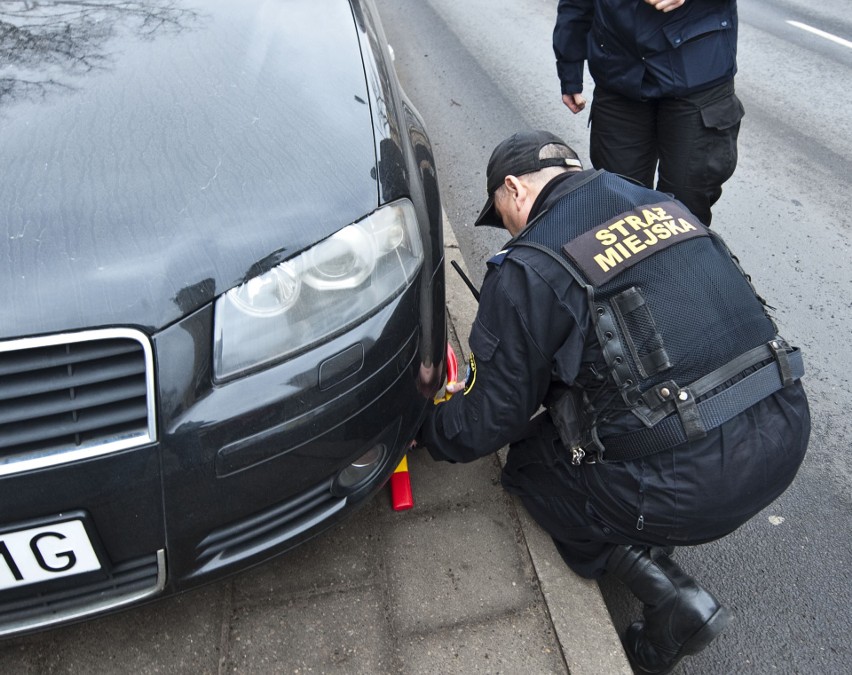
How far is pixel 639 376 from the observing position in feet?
5.13

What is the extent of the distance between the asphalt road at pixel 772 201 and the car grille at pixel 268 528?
88 cm

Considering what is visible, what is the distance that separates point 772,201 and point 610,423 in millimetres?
2802

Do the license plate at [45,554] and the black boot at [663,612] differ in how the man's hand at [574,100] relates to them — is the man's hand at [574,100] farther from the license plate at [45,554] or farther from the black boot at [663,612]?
the license plate at [45,554]

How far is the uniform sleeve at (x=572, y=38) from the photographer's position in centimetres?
272

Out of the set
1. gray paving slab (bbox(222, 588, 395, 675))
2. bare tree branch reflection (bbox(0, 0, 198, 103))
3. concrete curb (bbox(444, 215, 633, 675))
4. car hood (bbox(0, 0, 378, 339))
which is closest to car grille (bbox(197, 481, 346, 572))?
gray paving slab (bbox(222, 588, 395, 675))

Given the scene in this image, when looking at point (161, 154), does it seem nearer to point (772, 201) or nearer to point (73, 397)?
point (73, 397)

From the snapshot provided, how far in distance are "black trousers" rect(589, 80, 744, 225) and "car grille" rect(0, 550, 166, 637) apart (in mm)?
2092

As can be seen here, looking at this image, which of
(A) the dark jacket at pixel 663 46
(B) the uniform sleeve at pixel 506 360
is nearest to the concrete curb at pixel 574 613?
(B) the uniform sleeve at pixel 506 360

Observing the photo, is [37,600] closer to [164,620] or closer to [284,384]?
[164,620]

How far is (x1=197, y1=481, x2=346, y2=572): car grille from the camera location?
1475mm

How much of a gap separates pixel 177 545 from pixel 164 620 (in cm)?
48

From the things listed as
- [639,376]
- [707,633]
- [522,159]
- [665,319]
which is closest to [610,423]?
[639,376]

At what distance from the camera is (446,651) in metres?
1.71

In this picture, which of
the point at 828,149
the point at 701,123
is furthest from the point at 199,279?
the point at 828,149
